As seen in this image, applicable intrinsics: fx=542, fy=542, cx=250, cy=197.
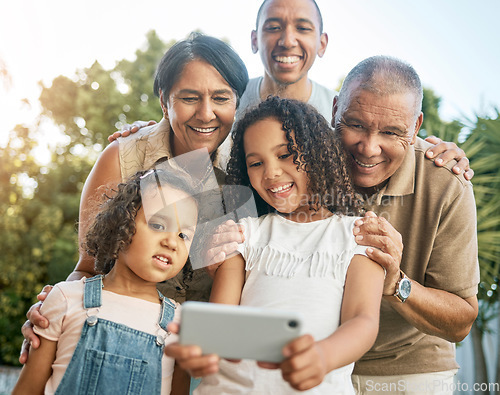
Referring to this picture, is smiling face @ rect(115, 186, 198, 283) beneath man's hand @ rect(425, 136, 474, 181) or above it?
beneath

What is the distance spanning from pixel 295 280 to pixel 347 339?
0.34m

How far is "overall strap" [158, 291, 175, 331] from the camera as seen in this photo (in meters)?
2.07

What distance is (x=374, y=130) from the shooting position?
7.75ft

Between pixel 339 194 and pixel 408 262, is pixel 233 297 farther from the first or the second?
pixel 408 262

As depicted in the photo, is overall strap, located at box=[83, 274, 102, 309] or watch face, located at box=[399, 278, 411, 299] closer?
overall strap, located at box=[83, 274, 102, 309]

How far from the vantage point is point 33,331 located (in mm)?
2035

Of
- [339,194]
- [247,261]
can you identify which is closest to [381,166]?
[339,194]

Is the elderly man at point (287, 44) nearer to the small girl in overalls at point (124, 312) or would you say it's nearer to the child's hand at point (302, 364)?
the small girl in overalls at point (124, 312)

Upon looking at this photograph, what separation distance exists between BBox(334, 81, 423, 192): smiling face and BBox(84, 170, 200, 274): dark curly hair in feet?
2.41

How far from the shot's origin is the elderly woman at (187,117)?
2.50 metres

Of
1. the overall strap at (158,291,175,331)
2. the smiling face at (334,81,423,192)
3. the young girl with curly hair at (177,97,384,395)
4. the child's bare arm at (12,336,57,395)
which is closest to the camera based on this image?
the young girl with curly hair at (177,97,384,395)

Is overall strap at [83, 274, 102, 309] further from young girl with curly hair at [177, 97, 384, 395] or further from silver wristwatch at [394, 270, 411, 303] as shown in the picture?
silver wristwatch at [394, 270, 411, 303]

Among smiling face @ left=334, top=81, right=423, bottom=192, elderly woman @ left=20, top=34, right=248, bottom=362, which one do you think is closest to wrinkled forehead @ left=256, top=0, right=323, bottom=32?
elderly woman @ left=20, top=34, right=248, bottom=362

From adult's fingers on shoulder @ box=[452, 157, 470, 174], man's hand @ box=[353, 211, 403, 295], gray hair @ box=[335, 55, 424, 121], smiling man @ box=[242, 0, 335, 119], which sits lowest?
man's hand @ box=[353, 211, 403, 295]
